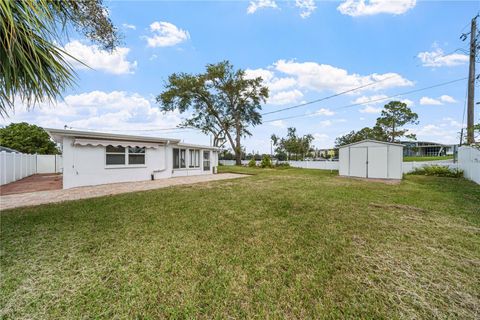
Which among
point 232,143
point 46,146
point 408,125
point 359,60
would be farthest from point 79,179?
point 408,125

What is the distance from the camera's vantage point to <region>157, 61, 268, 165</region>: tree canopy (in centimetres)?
2530

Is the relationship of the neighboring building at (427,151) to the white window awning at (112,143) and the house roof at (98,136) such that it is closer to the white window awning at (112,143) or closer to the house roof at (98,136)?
the house roof at (98,136)

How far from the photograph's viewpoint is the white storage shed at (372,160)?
11.6 m

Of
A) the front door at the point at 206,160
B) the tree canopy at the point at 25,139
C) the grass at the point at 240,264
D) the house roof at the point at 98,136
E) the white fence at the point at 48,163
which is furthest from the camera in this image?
the tree canopy at the point at 25,139

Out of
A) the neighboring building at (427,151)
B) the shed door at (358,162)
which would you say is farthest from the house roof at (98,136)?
the neighboring building at (427,151)

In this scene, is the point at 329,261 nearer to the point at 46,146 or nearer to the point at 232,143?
the point at 232,143

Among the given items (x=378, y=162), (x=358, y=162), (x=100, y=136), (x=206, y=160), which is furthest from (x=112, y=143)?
(x=378, y=162)

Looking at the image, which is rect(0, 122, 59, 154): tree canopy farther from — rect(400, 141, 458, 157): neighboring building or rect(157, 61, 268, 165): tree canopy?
rect(400, 141, 458, 157): neighboring building

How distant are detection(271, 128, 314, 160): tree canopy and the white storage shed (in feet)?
68.8

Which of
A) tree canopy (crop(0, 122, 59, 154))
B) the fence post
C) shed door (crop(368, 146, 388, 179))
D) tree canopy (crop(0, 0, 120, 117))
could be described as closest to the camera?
tree canopy (crop(0, 0, 120, 117))

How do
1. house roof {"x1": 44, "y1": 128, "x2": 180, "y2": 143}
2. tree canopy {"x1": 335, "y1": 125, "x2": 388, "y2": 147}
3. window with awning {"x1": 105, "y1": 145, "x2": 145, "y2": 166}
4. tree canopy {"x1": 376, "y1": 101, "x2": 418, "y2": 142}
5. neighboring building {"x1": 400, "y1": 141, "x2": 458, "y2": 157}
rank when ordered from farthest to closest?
1. neighboring building {"x1": 400, "y1": 141, "x2": 458, "y2": 157}
2. tree canopy {"x1": 335, "y1": 125, "x2": 388, "y2": 147}
3. tree canopy {"x1": 376, "y1": 101, "x2": 418, "y2": 142}
4. window with awning {"x1": 105, "y1": 145, "x2": 145, "y2": 166}
5. house roof {"x1": 44, "y1": 128, "x2": 180, "y2": 143}

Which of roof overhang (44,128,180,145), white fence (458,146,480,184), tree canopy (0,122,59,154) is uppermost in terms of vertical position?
tree canopy (0,122,59,154)

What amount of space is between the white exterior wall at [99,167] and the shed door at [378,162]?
12583 millimetres

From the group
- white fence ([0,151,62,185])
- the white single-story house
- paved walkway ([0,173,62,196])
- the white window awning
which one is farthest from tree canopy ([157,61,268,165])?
paved walkway ([0,173,62,196])
